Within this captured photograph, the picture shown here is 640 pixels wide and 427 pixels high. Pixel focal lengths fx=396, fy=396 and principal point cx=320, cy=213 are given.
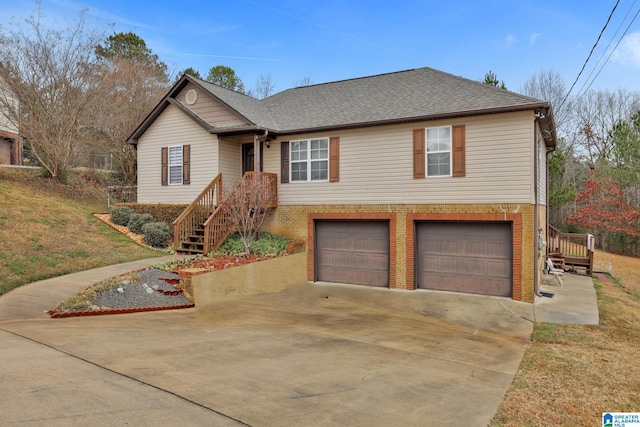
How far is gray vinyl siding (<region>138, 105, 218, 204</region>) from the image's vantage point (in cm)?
1509

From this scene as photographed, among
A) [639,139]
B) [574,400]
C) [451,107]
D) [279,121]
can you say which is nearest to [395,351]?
[574,400]

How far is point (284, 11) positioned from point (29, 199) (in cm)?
1445

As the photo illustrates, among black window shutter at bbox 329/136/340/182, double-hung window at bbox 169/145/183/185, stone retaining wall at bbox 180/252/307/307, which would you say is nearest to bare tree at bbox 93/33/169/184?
double-hung window at bbox 169/145/183/185

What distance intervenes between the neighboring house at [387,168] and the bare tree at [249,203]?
38.1 inches

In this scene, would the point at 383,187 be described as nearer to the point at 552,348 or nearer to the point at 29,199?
the point at 552,348

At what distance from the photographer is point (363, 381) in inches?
207

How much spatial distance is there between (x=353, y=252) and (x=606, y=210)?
22816 mm

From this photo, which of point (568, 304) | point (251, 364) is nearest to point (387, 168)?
point (568, 304)

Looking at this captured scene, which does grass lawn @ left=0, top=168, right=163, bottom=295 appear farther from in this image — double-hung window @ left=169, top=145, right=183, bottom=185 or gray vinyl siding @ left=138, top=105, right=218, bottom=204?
double-hung window @ left=169, top=145, right=183, bottom=185

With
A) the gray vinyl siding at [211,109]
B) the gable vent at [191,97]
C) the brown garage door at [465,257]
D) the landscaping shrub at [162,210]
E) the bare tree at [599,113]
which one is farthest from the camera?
the bare tree at [599,113]

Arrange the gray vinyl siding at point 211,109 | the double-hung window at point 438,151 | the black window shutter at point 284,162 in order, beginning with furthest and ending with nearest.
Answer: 1. the gray vinyl siding at point 211,109
2. the black window shutter at point 284,162
3. the double-hung window at point 438,151

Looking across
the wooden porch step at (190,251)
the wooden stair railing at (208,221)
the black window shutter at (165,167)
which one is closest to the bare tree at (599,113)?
the wooden stair railing at (208,221)

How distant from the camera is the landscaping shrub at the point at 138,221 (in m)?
15.3

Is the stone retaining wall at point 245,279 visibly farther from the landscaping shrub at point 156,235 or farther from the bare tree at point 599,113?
the bare tree at point 599,113
